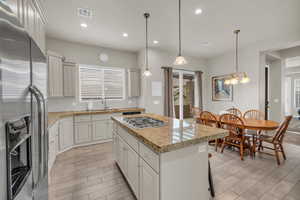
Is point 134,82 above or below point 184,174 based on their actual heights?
above

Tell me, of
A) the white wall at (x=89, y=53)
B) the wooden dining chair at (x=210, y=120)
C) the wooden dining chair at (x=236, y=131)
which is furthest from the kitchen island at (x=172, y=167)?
the white wall at (x=89, y=53)

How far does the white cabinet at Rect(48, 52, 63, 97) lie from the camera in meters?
3.27

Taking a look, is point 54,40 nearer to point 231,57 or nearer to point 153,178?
point 153,178

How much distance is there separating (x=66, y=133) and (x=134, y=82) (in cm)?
251

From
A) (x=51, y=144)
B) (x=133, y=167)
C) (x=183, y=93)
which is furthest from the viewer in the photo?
(x=183, y=93)

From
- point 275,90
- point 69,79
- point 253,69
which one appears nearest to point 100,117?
point 69,79

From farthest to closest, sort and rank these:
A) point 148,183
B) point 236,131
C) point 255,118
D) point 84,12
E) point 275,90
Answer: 1. point 275,90
2. point 255,118
3. point 236,131
4. point 84,12
5. point 148,183

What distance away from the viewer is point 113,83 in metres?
4.66

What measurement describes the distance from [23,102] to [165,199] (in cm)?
135

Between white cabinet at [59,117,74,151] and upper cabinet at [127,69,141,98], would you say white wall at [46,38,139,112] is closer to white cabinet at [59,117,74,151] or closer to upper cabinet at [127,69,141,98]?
upper cabinet at [127,69,141,98]

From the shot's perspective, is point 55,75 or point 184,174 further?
point 55,75

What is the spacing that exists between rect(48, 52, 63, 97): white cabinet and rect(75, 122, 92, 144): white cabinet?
982 mm

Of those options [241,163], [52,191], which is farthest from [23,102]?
[241,163]

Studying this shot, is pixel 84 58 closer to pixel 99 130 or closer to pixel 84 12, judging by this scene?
pixel 84 12
